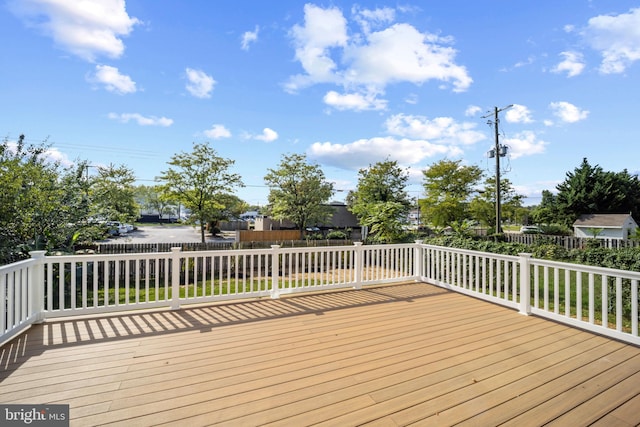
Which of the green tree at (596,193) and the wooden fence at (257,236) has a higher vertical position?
the green tree at (596,193)

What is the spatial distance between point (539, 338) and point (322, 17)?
251 inches

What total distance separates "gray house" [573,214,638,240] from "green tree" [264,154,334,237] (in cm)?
1908

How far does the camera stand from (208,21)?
568 cm

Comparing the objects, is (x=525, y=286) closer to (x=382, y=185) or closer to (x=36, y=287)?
(x=36, y=287)

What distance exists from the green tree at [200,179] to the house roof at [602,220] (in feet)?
83.2

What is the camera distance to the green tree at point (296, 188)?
13.8m

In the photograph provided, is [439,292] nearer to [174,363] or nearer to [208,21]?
[174,363]

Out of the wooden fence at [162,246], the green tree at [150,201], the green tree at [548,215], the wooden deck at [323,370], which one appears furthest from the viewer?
the green tree at [150,201]

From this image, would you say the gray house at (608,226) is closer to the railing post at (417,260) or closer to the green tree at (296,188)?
the green tree at (296,188)

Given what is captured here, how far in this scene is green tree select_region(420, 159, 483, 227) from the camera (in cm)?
1623

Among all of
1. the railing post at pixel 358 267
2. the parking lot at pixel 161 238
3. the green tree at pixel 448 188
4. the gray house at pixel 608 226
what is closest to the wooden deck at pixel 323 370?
the railing post at pixel 358 267

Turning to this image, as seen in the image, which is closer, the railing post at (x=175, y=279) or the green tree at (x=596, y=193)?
the railing post at (x=175, y=279)

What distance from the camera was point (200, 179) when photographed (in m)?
11.8

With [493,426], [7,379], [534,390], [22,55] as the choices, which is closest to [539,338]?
[534,390]
